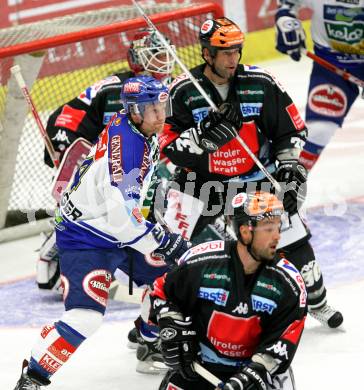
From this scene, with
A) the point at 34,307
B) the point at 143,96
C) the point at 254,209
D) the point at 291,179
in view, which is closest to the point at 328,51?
the point at 291,179

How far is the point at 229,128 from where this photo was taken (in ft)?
17.4

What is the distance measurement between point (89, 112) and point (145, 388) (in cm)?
165

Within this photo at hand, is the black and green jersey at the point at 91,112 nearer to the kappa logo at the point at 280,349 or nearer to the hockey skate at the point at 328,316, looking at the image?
the hockey skate at the point at 328,316

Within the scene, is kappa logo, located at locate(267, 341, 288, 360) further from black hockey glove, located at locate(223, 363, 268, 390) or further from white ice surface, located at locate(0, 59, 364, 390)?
white ice surface, located at locate(0, 59, 364, 390)

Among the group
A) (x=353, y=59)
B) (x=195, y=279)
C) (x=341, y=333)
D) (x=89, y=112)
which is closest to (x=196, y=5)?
(x=353, y=59)

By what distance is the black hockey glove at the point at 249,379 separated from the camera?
3930 millimetres

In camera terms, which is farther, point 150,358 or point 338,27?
point 338,27

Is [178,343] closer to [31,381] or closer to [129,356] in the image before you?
[31,381]

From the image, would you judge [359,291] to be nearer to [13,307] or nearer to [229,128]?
[229,128]

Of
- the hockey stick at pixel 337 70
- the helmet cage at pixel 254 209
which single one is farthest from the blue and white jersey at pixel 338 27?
the helmet cage at pixel 254 209

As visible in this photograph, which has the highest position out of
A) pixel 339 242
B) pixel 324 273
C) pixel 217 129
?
pixel 217 129

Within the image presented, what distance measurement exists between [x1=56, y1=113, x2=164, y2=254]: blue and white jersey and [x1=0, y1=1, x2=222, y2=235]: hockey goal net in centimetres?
216

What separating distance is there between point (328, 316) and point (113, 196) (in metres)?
1.26

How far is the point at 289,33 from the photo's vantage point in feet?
22.7
